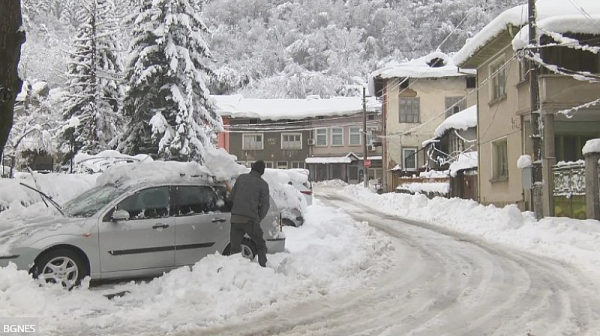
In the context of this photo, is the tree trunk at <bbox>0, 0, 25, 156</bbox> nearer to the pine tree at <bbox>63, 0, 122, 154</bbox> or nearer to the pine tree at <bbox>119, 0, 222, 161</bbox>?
the pine tree at <bbox>119, 0, 222, 161</bbox>

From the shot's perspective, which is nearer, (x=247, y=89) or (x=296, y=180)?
(x=296, y=180)

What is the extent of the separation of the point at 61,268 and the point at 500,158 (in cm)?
1739

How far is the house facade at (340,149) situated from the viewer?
5275 centimetres

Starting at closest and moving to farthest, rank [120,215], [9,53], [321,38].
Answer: [9,53] → [120,215] → [321,38]

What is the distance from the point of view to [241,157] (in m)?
55.1

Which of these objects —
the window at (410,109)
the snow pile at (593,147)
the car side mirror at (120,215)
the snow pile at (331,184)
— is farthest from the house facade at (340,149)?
the car side mirror at (120,215)

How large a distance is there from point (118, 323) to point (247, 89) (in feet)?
229

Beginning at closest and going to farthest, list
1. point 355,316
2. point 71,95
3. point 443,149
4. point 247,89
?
point 355,316
point 71,95
point 443,149
point 247,89

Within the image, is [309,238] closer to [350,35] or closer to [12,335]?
[12,335]

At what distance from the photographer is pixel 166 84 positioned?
20.3m

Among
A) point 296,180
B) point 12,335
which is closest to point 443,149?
point 296,180

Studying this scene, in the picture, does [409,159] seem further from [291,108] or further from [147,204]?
[147,204]

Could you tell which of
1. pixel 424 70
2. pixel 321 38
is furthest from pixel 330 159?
pixel 321 38

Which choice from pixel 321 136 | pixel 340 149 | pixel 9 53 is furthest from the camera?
pixel 321 136
